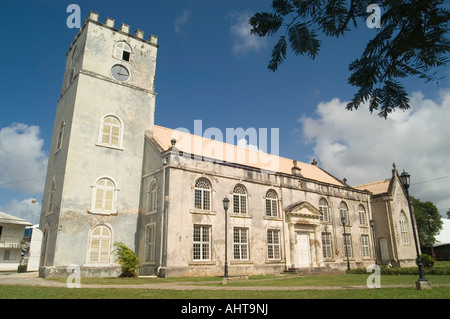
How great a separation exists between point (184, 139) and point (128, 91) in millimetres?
6433

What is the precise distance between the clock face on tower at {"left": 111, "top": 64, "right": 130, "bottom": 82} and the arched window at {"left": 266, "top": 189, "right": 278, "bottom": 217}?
15985 millimetres

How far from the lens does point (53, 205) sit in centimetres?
2403

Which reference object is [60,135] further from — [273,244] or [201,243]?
[273,244]

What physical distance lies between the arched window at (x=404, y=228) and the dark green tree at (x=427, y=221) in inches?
839

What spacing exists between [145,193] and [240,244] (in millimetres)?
8577

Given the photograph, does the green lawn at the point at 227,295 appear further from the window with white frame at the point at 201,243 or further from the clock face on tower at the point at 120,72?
the clock face on tower at the point at 120,72

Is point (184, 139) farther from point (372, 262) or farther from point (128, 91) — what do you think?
point (372, 262)

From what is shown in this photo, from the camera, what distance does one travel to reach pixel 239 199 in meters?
26.7

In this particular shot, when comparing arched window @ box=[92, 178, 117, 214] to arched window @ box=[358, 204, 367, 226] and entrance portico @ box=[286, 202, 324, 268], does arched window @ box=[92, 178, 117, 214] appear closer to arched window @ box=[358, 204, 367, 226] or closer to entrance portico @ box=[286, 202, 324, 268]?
entrance portico @ box=[286, 202, 324, 268]

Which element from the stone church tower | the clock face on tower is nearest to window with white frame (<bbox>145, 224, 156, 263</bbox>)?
the stone church tower

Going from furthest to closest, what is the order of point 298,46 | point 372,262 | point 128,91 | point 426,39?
point 372,262 → point 128,91 → point 298,46 → point 426,39

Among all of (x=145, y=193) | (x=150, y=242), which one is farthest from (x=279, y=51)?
(x=145, y=193)
